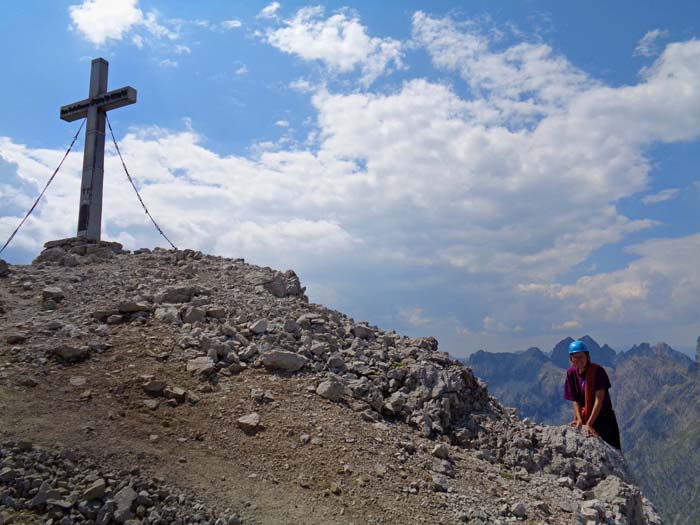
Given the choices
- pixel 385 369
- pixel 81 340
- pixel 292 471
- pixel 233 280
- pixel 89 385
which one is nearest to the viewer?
pixel 292 471

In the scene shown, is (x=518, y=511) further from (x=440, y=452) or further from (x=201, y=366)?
(x=201, y=366)

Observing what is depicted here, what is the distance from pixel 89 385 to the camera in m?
8.92

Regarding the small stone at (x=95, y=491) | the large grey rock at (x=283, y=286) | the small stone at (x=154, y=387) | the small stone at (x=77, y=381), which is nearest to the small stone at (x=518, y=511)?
the small stone at (x=95, y=491)

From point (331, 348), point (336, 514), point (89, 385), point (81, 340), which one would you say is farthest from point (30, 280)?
point (336, 514)

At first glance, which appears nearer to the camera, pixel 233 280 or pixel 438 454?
pixel 438 454

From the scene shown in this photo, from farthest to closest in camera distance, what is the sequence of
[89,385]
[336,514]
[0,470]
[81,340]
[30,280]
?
[30,280] → [81,340] → [89,385] → [336,514] → [0,470]

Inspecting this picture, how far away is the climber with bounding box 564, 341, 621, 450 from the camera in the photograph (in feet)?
32.6

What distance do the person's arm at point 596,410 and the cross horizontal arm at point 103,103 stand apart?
17.3 m

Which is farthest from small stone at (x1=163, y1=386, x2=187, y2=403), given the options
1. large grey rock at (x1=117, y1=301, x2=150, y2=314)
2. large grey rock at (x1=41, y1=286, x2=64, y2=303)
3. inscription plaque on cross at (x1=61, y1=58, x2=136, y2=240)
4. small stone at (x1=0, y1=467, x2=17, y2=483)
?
inscription plaque on cross at (x1=61, y1=58, x2=136, y2=240)

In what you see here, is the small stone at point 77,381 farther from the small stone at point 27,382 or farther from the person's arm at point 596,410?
the person's arm at point 596,410

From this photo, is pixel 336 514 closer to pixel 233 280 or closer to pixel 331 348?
pixel 331 348

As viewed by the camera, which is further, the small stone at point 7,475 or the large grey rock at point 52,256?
the large grey rock at point 52,256

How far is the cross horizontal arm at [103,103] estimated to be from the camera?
19.1 metres

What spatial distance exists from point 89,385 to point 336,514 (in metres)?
4.66
